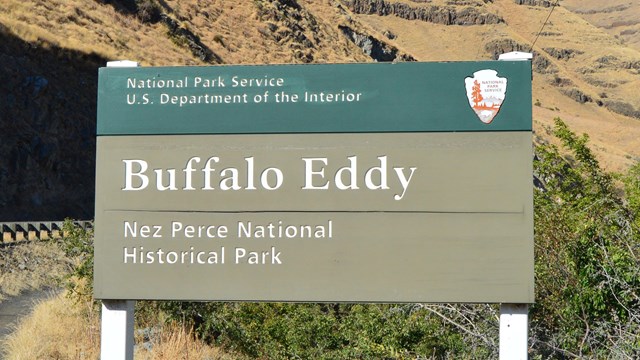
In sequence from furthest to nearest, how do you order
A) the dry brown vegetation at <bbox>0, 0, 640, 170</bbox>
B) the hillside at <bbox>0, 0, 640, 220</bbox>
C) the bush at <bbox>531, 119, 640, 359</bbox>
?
the dry brown vegetation at <bbox>0, 0, 640, 170</bbox> < the hillside at <bbox>0, 0, 640, 220</bbox> < the bush at <bbox>531, 119, 640, 359</bbox>

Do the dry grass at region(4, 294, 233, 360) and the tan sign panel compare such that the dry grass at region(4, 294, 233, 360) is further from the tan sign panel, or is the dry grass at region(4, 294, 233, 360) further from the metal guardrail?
the metal guardrail

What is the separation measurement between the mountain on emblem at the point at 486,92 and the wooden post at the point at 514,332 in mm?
1111

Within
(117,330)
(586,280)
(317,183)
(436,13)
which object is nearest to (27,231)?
(117,330)

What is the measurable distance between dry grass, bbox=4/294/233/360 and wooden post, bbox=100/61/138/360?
1.92 metres

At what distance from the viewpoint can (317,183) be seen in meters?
5.07

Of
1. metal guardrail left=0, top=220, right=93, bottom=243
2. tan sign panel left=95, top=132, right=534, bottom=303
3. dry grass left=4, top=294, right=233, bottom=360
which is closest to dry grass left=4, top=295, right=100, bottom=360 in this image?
dry grass left=4, top=294, right=233, bottom=360

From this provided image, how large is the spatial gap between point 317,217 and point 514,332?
1.32 meters

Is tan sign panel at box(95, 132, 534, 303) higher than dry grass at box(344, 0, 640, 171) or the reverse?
the reverse

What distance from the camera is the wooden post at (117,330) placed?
17.0ft

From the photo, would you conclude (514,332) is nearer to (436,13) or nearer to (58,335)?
(58,335)

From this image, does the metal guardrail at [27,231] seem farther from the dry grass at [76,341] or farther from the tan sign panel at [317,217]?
the tan sign panel at [317,217]

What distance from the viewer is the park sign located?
4938 mm

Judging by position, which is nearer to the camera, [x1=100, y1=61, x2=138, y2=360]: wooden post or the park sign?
the park sign

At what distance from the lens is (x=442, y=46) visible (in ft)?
462
